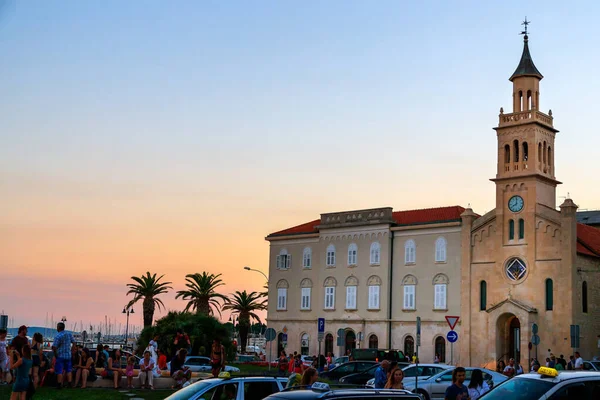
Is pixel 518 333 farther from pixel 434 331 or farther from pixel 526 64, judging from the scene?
pixel 526 64

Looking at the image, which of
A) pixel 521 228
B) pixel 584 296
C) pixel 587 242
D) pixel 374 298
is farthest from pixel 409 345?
pixel 587 242

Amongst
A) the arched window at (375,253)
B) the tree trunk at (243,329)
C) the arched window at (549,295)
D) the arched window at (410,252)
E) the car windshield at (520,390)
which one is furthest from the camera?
the tree trunk at (243,329)

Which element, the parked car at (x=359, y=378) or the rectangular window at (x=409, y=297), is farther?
the rectangular window at (x=409, y=297)

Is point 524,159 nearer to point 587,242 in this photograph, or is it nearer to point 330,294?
point 587,242

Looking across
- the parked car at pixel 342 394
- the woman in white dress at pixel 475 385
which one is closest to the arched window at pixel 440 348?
the woman in white dress at pixel 475 385

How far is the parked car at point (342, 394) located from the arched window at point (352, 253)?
174ft

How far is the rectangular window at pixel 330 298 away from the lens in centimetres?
6469

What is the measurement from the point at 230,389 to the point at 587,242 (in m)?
45.2

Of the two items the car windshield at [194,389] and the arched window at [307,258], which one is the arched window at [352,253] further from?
the car windshield at [194,389]

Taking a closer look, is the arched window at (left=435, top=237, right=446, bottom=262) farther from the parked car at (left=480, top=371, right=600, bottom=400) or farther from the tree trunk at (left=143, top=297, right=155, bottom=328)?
the parked car at (left=480, top=371, right=600, bottom=400)

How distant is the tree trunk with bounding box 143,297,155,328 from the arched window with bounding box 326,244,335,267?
769 inches

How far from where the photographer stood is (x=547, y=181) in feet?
182

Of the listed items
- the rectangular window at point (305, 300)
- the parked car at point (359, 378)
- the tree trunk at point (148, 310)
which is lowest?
the parked car at point (359, 378)

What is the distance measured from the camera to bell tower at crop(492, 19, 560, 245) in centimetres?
5447
